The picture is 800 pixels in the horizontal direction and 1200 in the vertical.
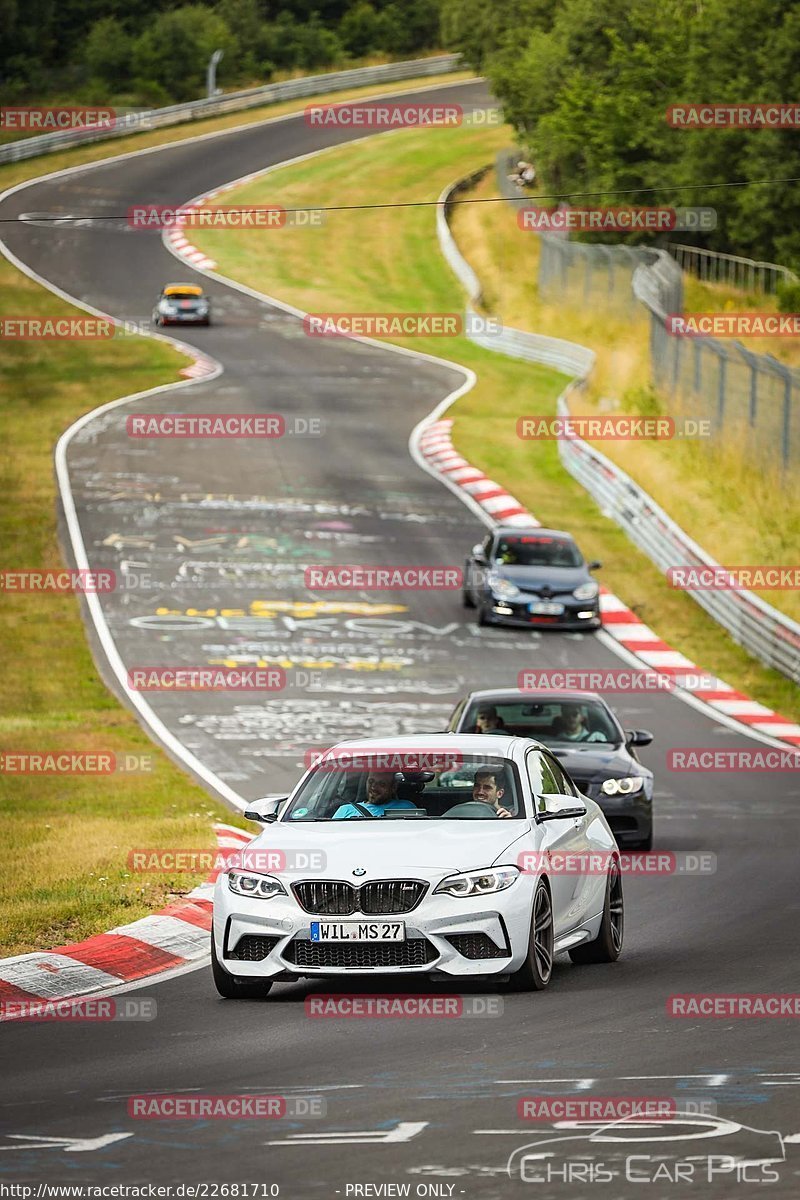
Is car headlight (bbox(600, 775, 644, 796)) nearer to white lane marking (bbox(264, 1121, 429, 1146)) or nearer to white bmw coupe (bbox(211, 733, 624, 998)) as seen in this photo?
white bmw coupe (bbox(211, 733, 624, 998))

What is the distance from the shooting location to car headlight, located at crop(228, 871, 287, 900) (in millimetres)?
10930

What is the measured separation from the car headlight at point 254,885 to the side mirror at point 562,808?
1.60 meters

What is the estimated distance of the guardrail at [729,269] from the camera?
5581 cm

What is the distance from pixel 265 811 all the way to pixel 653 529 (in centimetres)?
2565

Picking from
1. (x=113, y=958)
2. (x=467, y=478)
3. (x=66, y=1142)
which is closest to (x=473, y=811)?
(x=113, y=958)

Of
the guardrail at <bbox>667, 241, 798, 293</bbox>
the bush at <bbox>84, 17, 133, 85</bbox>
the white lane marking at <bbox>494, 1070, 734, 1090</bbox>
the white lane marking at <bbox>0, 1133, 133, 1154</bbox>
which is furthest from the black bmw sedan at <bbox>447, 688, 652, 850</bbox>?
the bush at <bbox>84, 17, 133, 85</bbox>

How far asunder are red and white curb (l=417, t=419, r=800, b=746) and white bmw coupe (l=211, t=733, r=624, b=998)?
13.8 metres

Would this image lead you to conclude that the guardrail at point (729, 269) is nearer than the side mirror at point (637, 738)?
No

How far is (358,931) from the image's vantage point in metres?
10.7

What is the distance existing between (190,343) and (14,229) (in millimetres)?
18474

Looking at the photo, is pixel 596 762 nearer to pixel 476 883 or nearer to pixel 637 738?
pixel 637 738

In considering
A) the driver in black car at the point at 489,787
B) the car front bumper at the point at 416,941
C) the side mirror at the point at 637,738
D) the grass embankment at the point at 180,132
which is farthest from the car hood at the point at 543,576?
the grass embankment at the point at 180,132

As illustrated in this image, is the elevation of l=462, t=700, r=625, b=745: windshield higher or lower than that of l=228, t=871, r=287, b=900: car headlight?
lower

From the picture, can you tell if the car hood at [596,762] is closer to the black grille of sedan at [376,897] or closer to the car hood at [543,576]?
the black grille of sedan at [376,897]
